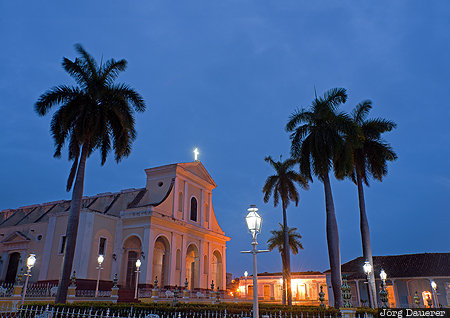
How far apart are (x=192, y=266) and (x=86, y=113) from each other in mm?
23891

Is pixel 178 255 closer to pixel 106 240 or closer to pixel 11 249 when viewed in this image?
pixel 106 240

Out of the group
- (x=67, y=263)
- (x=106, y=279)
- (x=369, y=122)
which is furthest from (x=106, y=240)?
(x=369, y=122)

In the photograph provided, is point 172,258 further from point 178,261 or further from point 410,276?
point 410,276

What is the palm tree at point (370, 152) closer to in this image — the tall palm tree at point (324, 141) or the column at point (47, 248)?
the tall palm tree at point (324, 141)

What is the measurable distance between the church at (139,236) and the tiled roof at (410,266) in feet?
50.2

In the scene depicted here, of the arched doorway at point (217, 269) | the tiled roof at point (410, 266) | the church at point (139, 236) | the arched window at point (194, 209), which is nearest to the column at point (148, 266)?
the church at point (139, 236)

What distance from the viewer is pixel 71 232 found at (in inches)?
699

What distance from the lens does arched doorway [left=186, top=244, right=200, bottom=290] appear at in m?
34.9

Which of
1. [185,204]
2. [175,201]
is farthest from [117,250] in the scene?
[185,204]

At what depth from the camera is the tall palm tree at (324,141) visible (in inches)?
784

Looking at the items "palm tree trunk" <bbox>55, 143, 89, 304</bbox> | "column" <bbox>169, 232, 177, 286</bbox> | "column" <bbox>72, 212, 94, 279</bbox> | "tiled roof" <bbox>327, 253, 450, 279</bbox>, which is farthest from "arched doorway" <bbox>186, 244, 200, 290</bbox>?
"palm tree trunk" <bbox>55, 143, 89, 304</bbox>

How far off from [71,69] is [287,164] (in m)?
21.7

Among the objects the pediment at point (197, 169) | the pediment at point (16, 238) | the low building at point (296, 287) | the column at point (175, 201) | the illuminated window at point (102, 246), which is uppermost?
the pediment at point (197, 169)

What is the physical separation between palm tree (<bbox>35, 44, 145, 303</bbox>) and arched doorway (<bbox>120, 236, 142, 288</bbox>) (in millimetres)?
13459
